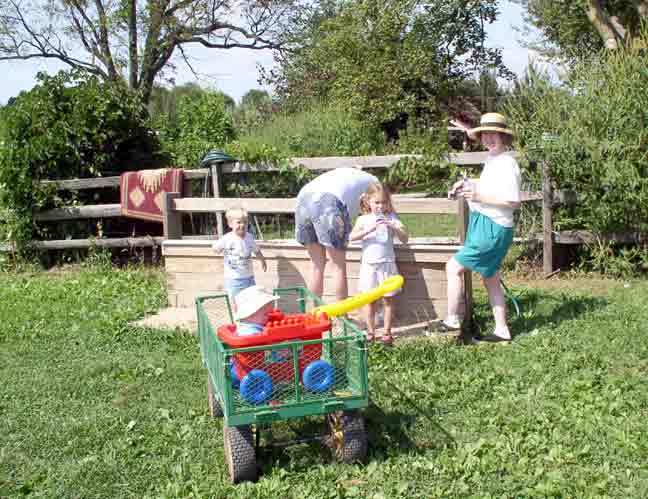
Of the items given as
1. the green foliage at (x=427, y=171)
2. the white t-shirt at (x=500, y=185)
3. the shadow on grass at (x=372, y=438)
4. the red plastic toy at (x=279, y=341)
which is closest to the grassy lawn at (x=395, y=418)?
the shadow on grass at (x=372, y=438)

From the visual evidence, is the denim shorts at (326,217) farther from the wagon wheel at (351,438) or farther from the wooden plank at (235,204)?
the wagon wheel at (351,438)

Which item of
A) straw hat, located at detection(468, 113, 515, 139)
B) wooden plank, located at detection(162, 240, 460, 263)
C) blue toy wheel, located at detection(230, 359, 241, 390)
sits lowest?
blue toy wheel, located at detection(230, 359, 241, 390)

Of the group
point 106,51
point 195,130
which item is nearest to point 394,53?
point 106,51

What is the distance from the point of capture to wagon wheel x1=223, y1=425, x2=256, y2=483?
12.1ft

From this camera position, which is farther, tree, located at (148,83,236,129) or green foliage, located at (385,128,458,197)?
tree, located at (148,83,236,129)

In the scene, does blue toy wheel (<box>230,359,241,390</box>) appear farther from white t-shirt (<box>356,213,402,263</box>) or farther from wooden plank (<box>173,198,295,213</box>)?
wooden plank (<box>173,198,295,213</box>)

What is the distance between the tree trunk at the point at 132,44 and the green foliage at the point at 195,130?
28.0ft

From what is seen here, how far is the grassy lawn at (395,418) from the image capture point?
368 cm

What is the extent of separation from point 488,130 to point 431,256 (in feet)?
3.76

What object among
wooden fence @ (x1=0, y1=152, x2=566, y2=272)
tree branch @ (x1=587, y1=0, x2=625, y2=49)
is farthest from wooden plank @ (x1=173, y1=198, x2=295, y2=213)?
tree branch @ (x1=587, y1=0, x2=625, y2=49)

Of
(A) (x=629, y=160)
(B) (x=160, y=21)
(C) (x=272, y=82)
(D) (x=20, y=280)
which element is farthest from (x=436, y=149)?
(C) (x=272, y=82)

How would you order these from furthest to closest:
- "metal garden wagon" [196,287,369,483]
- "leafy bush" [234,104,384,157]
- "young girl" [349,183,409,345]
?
"leafy bush" [234,104,384,157]
"young girl" [349,183,409,345]
"metal garden wagon" [196,287,369,483]

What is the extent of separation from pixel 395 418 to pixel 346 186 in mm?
2156

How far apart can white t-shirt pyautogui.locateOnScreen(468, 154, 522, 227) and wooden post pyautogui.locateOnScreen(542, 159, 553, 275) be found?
8.39 ft
